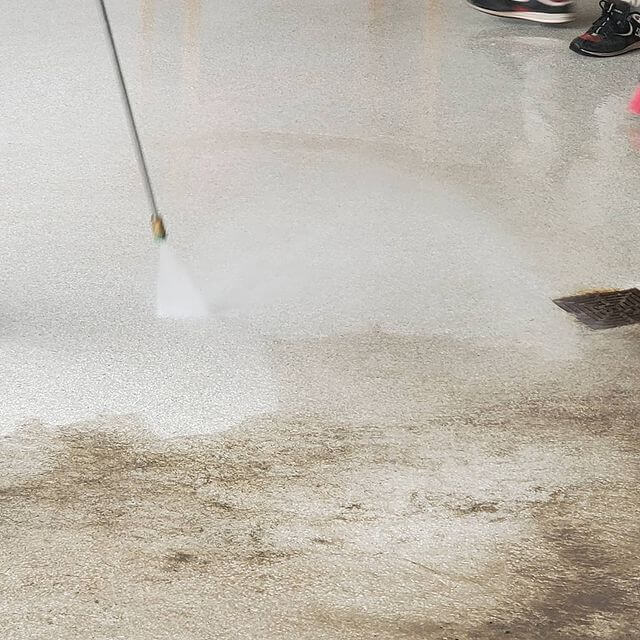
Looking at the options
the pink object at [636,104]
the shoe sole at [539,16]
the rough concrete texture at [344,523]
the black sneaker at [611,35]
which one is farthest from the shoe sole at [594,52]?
the rough concrete texture at [344,523]

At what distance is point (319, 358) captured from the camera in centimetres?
232

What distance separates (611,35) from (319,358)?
2.45 metres

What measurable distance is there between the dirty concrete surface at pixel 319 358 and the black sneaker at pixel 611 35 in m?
0.14

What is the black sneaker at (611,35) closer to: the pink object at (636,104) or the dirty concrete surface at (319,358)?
the dirty concrete surface at (319,358)

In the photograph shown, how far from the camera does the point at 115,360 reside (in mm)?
2293

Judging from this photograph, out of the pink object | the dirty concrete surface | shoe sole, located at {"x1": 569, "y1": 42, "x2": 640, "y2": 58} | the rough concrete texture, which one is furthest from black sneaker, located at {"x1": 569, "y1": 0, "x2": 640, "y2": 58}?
the rough concrete texture

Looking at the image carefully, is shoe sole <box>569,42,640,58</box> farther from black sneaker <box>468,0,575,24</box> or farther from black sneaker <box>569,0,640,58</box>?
black sneaker <box>468,0,575,24</box>

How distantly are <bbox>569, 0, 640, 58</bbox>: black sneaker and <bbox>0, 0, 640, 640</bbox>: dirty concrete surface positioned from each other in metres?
0.14

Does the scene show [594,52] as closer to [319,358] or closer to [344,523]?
[319,358]

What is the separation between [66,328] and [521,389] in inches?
39.0

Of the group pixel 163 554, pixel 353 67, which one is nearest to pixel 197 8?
pixel 353 67

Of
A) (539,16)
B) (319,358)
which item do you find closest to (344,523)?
(319,358)

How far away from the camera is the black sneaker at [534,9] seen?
4.44 meters

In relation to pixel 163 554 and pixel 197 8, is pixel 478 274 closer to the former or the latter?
pixel 163 554
